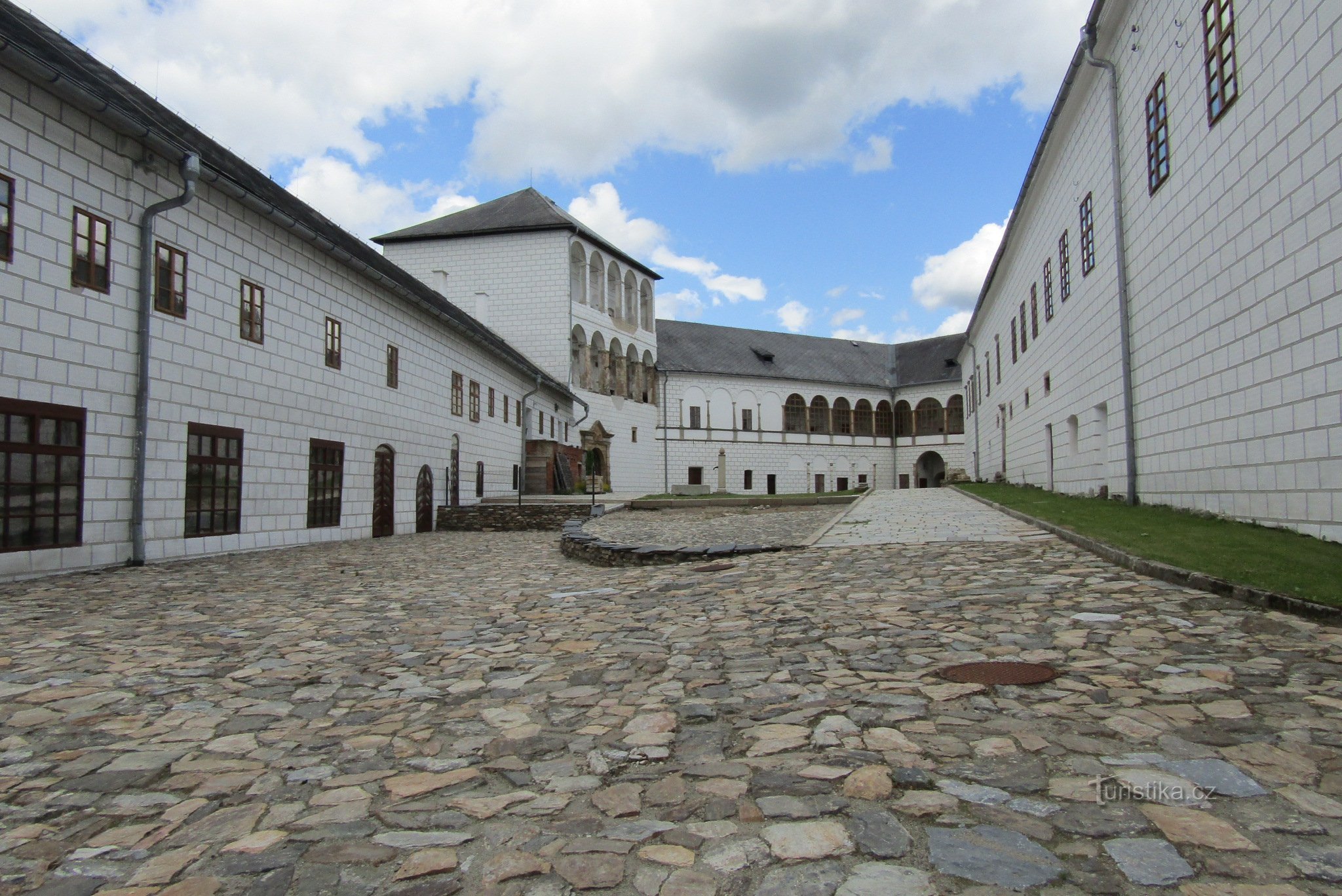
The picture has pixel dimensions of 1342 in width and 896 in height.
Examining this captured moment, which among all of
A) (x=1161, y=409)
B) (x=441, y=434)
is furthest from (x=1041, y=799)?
(x=441, y=434)

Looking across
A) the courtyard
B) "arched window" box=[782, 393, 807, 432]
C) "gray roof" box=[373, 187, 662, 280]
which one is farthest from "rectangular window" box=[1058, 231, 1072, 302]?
"arched window" box=[782, 393, 807, 432]

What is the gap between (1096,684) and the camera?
4035 mm

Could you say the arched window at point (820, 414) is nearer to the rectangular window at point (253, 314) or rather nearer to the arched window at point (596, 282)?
the arched window at point (596, 282)

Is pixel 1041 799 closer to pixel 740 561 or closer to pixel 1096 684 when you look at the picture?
pixel 1096 684

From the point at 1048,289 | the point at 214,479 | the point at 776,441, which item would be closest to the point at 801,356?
the point at 776,441

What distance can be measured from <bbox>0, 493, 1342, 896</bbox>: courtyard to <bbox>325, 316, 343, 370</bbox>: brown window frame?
10.6m

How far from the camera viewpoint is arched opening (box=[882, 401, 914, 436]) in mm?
55688

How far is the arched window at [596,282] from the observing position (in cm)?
4066

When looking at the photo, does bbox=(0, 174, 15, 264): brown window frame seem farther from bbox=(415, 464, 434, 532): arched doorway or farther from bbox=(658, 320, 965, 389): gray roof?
bbox=(658, 320, 965, 389): gray roof

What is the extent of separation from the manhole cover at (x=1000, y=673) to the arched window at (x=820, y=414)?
1969 inches

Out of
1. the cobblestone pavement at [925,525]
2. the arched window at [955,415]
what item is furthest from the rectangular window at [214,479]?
the arched window at [955,415]

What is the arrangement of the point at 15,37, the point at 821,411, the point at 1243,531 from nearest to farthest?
1. the point at 1243,531
2. the point at 15,37
3. the point at 821,411

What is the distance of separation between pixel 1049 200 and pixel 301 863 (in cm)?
2093

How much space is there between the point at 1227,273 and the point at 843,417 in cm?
4590
